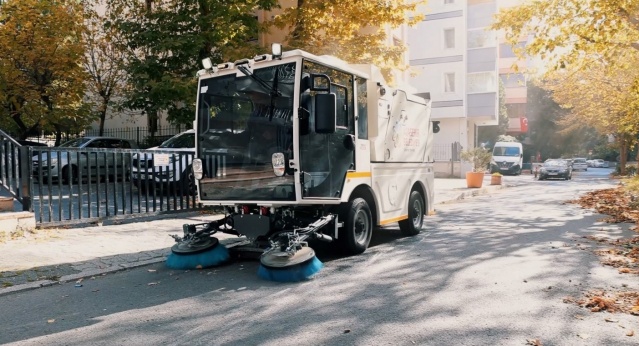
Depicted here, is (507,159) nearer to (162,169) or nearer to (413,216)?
(413,216)

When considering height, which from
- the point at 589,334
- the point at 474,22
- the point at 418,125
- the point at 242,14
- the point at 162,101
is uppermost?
the point at 474,22

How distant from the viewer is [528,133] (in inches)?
2509

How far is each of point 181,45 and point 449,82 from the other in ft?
85.7

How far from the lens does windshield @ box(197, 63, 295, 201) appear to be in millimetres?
6582

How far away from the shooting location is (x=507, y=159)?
38594mm

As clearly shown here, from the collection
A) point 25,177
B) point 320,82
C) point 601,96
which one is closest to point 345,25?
point 320,82

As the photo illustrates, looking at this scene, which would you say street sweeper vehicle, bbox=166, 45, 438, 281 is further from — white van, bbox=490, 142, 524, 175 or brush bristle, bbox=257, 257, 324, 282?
white van, bbox=490, 142, 524, 175

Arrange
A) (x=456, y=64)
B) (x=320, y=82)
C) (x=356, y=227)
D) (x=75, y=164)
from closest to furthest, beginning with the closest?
1. (x=320, y=82)
2. (x=356, y=227)
3. (x=75, y=164)
4. (x=456, y=64)

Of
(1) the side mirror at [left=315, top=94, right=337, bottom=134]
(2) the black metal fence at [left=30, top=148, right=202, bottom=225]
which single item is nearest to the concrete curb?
(2) the black metal fence at [left=30, top=148, right=202, bottom=225]

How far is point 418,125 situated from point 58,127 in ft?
57.3

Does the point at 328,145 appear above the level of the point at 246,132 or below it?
below

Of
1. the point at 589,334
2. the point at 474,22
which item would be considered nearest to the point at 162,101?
the point at 589,334

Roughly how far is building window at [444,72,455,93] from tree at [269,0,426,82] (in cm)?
A: 2146

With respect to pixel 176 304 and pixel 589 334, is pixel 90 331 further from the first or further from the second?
pixel 589 334
